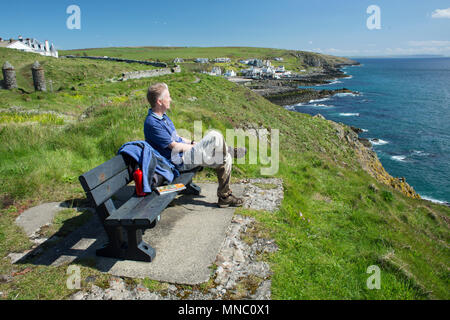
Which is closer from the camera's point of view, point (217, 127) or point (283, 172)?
point (283, 172)

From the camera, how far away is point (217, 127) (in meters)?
10.5

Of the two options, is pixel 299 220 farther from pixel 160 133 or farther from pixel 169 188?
pixel 160 133

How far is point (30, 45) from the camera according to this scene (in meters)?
64.3

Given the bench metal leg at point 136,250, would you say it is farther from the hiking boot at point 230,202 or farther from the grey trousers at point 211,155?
the hiking boot at point 230,202

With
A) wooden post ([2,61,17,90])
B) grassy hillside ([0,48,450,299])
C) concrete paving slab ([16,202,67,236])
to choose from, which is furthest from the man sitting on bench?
wooden post ([2,61,17,90])

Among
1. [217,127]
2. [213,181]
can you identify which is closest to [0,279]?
[213,181]

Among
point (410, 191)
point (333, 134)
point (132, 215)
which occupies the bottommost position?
point (410, 191)

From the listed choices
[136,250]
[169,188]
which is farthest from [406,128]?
[136,250]

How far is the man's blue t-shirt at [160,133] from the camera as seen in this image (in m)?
4.25

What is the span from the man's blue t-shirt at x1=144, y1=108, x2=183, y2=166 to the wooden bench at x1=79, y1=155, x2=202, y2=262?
0.69 meters

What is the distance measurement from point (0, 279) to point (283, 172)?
18.7 feet

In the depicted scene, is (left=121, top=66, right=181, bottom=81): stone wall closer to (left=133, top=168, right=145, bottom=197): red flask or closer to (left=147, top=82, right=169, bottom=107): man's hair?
(left=147, top=82, right=169, bottom=107): man's hair

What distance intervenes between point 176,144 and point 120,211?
1.40m
